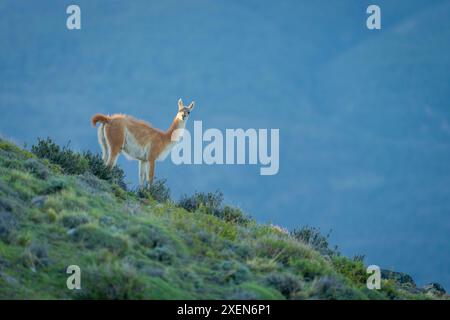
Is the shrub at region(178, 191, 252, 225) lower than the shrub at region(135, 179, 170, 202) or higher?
lower

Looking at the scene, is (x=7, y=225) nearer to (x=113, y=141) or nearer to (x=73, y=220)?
(x=73, y=220)

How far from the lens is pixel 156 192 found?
23.1 meters

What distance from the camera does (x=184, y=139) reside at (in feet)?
91.2

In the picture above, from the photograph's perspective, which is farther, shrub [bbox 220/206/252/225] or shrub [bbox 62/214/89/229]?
shrub [bbox 220/206/252/225]

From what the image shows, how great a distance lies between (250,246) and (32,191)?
411 centimetres

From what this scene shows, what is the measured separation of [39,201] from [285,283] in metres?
4.66

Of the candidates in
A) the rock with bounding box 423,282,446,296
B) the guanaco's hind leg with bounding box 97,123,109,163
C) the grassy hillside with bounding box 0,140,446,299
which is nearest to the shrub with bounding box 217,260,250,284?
the grassy hillside with bounding box 0,140,446,299

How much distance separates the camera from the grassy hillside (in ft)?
49.6

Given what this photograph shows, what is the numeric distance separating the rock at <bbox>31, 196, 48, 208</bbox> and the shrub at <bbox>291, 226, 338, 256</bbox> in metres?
6.76

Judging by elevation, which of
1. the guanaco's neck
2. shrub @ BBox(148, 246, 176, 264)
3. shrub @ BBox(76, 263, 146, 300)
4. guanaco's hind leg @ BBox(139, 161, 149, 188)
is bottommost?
shrub @ BBox(76, 263, 146, 300)

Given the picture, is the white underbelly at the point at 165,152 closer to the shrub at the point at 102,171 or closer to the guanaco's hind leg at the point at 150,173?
the guanaco's hind leg at the point at 150,173

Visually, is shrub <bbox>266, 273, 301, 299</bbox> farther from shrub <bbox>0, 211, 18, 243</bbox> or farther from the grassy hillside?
shrub <bbox>0, 211, 18, 243</bbox>
